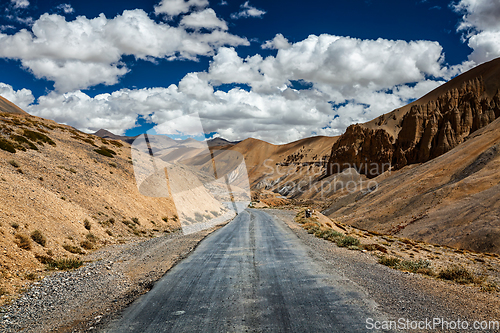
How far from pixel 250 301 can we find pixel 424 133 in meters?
87.5

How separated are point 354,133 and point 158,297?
113 m

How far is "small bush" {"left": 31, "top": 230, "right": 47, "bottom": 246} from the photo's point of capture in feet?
34.4

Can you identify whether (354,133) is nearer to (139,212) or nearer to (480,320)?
(139,212)

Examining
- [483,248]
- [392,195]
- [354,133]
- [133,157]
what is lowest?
[483,248]

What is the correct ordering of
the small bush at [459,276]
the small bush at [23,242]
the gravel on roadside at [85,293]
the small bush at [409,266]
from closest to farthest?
1. the gravel on roadside at [85,293]
2. the small bush at [459,276]
3. the small bush at [409,266]
4. the small bush at [23,242]

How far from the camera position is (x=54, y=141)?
2584 centimetres

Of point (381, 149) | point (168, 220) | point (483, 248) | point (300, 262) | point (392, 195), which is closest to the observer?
point (300, 262)

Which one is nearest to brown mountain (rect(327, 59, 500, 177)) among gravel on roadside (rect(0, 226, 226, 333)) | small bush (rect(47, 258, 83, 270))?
gravel on roadside (rect(0, 226, 226, 333))

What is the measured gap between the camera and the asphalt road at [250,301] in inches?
199

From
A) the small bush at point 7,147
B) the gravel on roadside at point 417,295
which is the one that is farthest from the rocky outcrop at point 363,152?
the small bush at point 7,147

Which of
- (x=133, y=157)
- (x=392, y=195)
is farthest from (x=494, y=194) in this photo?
(x=133, y=157)

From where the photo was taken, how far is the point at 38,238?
34.7 ft

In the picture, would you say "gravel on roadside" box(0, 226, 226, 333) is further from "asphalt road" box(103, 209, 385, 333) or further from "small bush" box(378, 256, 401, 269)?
"small bush" box(378, 256, 401, 269)

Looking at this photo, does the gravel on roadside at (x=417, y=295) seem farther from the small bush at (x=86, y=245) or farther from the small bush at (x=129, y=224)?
the small bush at (x=129, y=224)
